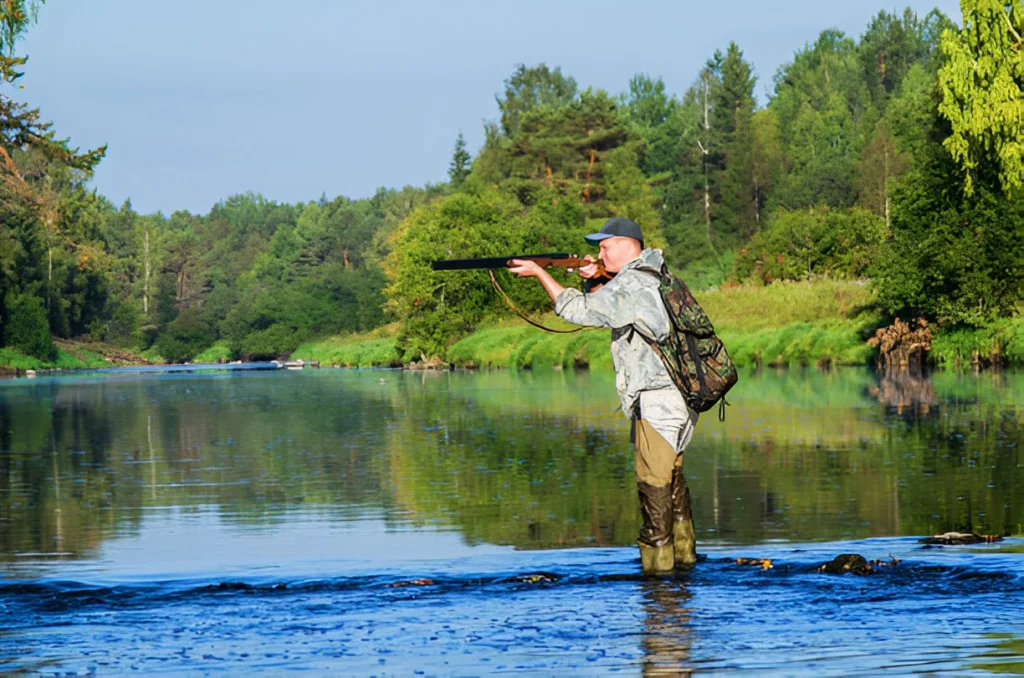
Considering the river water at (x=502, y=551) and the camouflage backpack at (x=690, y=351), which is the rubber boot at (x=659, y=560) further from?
the camouflage backpack at (x=690, y=351)

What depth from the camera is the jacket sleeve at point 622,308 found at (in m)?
8.98

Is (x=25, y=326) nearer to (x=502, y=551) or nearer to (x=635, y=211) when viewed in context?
(x=635, y=211)

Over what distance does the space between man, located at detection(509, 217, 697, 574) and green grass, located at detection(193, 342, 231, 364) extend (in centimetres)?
10209

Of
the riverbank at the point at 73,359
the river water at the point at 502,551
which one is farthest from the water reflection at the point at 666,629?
the riverbank at the point at 73,359

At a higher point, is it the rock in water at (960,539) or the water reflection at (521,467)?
the water reflection at (521,467)

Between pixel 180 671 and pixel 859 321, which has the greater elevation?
pixel 859 321

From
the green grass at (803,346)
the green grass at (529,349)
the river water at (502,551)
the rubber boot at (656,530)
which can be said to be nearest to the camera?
the river water at (502,551)

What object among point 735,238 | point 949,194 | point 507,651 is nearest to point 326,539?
point 507,651

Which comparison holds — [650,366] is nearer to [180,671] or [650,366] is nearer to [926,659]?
[926,659]

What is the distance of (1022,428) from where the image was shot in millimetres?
20578

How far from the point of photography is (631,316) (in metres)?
8.98

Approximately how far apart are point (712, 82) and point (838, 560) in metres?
109

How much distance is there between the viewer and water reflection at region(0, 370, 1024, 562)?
12438 millimetres

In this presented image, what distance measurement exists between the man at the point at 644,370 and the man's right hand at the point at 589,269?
0.13m
